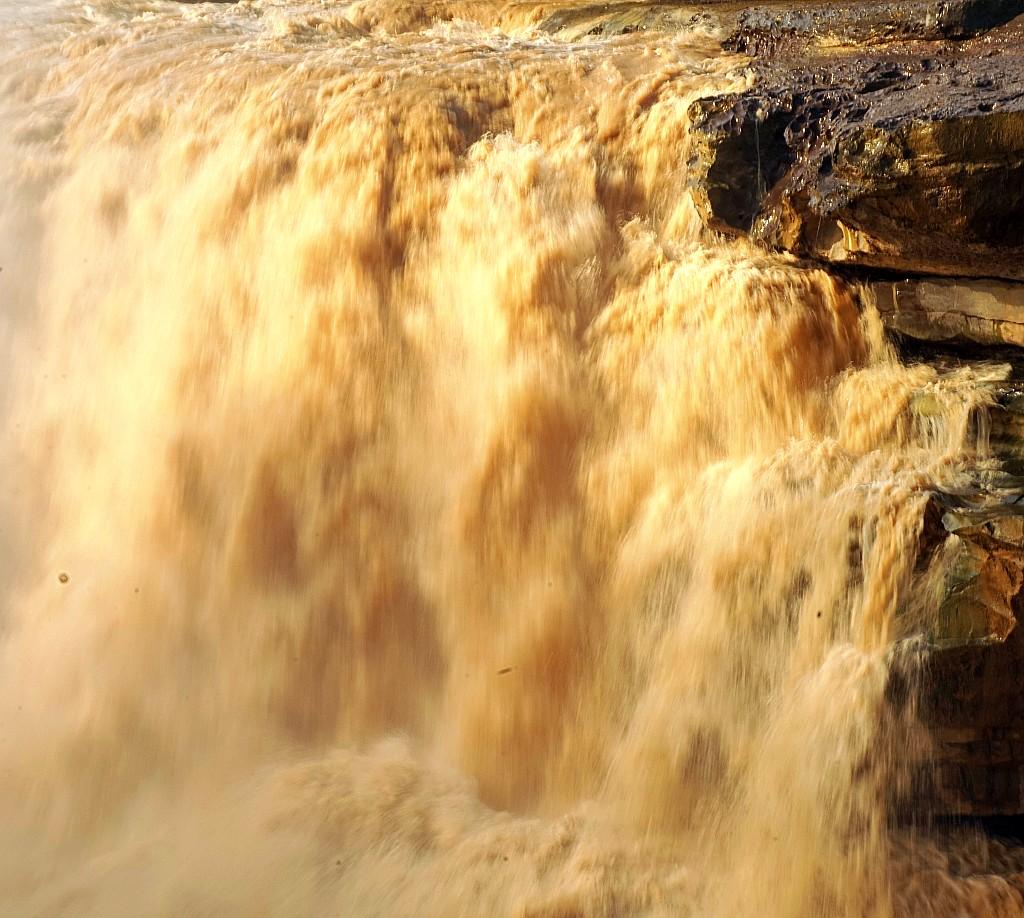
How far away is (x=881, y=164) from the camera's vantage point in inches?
151

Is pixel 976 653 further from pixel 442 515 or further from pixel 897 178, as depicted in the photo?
pixel 442 515

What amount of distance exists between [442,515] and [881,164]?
2246 mm

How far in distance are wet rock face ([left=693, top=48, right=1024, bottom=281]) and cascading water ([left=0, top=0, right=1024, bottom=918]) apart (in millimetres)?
231

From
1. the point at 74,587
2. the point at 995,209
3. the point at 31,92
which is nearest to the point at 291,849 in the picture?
the point at 74,587

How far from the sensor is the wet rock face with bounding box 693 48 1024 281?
12.0ft

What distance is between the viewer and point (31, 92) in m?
6.10

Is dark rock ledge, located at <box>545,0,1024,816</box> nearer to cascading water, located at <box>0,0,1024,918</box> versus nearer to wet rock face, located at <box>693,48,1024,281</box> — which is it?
wet rock face, located at <box>693,48,1024,281</box>

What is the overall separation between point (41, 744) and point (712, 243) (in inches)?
143

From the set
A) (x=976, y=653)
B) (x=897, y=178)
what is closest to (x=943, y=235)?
(x=897, y=178)

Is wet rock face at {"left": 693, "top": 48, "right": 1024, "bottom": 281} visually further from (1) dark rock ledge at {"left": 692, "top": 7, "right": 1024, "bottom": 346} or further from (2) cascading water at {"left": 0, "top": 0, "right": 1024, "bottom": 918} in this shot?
(2) cascading water at {"left": 0, "top": 0, "right": 1024, "bottom": 918}

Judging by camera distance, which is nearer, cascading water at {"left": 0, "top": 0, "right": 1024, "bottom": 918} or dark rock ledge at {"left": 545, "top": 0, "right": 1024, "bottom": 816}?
dark rock ledge at {"left": 545, "top": 0, "right": 1024, "bottom": 816}

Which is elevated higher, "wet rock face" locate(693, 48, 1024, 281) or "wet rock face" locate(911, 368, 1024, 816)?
"wet rock face" locate(693, 48, 1024, 281)

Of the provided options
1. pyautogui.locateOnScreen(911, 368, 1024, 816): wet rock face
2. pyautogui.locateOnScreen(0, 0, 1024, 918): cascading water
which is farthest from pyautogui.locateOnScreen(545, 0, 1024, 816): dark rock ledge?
pyautogui.locateOnScreen(0, 0, 1024, 918): cascading water

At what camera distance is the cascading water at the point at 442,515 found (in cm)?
368
